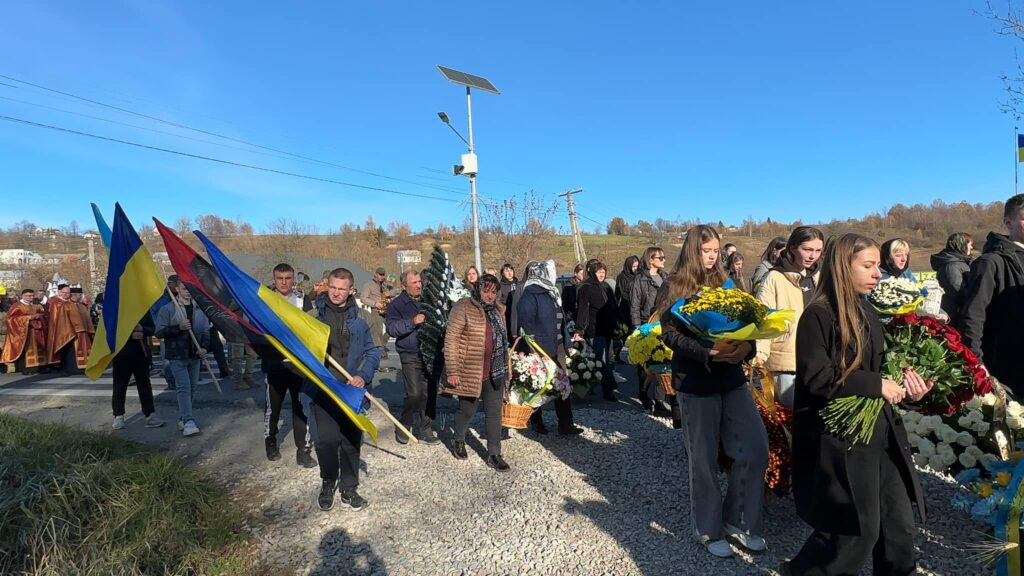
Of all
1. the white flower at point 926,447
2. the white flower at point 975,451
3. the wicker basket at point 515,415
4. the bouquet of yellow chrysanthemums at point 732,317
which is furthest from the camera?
the wicker basket at point 515,415

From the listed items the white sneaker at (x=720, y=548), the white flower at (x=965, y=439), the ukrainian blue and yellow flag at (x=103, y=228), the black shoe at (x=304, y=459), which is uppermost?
the ukrainian blue and yellow flag at (x=103, y=228)

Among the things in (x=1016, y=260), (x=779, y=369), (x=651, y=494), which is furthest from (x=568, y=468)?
(x=1016, y=260)

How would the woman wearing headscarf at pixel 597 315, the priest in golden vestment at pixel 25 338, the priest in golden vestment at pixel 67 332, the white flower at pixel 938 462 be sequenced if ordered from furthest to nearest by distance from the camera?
the priest in golden vestment at pixel 25 338
the priest in golden vestment at pixel 67 332
the woman wearing headscarf at pixel 597 315
the white flower at pixel 938 462

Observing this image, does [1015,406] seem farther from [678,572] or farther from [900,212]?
[900,212]

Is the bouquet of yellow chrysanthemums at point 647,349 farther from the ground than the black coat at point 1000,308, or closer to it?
closer to it

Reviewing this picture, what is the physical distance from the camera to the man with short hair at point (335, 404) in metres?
4.44

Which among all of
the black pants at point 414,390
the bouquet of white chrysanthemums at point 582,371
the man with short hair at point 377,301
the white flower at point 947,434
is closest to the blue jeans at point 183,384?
the man with short hair at point 377,301

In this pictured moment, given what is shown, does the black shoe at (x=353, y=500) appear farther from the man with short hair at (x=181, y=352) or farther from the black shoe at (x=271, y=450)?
the man with short hair at (x=181, y=352)

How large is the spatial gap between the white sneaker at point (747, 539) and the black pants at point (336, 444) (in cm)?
287

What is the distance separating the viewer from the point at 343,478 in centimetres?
450

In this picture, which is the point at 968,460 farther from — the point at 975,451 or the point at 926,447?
the point at 926,447

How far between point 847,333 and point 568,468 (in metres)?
3.13

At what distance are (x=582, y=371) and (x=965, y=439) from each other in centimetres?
374

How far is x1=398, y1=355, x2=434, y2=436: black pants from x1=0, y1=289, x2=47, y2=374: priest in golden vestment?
36.0ft
